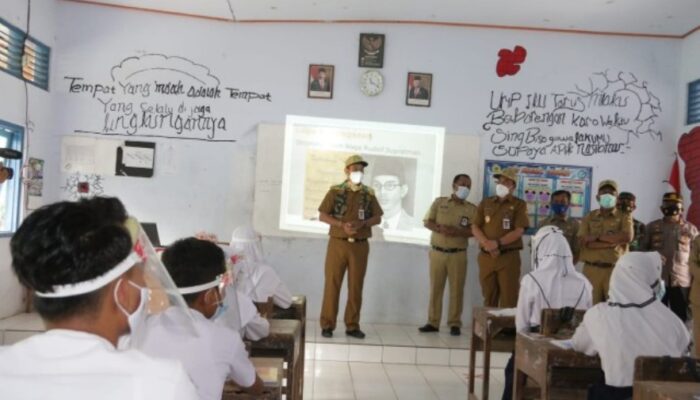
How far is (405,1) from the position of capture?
616 cm

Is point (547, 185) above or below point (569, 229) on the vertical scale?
above

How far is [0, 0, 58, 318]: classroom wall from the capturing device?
580 cm

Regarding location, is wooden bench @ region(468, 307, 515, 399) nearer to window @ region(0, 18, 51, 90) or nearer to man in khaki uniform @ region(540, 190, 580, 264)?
man in khaki uniform @ region(540, 190, 580, 264)

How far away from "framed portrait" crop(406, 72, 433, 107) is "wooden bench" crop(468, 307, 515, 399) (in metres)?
3.02

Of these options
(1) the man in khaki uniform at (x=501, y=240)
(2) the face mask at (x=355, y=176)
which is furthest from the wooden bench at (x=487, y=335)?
(2) the face mask at (x=355, y=176)

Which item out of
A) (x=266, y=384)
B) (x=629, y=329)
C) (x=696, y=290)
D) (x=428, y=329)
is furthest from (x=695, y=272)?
(x=266, y=384)

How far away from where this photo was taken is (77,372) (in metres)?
1.04

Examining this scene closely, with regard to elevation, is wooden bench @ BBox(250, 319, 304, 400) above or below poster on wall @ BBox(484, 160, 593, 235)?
below

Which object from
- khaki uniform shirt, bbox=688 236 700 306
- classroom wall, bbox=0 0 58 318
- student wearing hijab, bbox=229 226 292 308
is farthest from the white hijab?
classroom wall, bbox=0 0 58 318

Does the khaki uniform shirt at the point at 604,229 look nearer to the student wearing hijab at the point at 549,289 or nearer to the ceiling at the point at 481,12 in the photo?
the ceiling at the point at 481,12

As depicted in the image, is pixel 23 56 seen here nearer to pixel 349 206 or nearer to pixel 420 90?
pixel 349 206

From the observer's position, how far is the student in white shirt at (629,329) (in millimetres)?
2738

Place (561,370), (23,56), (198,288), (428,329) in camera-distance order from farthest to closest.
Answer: (428,329)
(23,56)
(561,370)
(198,288)

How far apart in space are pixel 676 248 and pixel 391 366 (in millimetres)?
2914
